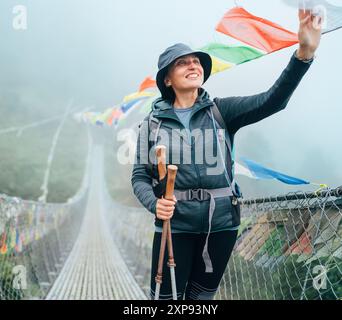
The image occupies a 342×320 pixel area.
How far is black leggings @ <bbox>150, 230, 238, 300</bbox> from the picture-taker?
1238 mm

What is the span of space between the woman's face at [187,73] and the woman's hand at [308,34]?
327 millimetres

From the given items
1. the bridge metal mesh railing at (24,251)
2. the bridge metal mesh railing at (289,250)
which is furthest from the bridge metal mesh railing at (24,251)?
the bridge metal mesh railing at (289,250)

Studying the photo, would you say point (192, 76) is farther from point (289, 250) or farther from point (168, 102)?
point (289, 250)

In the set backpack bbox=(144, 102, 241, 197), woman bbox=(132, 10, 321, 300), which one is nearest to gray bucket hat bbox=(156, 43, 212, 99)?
woman bbox=(132, 10, 321, 300)

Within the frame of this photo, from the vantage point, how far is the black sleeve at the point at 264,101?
42.9 inches

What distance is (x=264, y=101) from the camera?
3.81 feet

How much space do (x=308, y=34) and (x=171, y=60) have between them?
401mm

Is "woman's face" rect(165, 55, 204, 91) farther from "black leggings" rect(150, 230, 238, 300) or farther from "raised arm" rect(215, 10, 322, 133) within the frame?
"black leggings" rect(150, 230, 238, 300)

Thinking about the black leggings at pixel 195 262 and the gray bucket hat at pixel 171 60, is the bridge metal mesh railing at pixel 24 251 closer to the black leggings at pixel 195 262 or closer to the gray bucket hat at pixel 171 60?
the black leggings at pixel 195 262

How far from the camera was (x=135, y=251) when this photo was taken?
4.91m

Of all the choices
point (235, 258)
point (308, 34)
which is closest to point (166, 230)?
point (308, 34)
